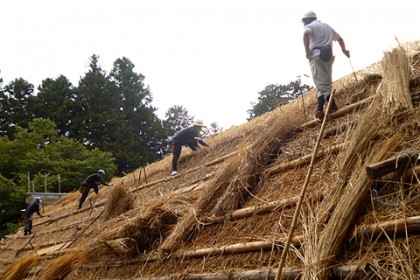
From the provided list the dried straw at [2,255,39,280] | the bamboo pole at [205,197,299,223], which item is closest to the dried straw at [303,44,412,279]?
the bamboo pole at [205,197,299,223]

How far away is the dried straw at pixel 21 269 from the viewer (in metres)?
6.90

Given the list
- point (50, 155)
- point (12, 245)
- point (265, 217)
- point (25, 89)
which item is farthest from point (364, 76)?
point (25, 89)

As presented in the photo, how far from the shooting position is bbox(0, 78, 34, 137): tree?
29252 millimetres

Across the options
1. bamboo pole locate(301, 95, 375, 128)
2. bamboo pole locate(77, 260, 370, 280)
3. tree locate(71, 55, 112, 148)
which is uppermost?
tree locate(71, 55, 112, 148)

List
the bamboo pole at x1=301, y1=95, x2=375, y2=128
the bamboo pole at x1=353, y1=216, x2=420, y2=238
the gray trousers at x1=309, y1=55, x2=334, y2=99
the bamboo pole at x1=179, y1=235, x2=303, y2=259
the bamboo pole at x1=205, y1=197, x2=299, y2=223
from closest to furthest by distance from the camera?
the bamboo pole at x1=353, y1=216, x2=420, y2=238
the bamboo pole at x1=179, y1=235, x2=303, y2=259
the bamboo pole at x1=205, y1=197, x2=299, y2=223
the bamboo pole at x1=301, y1=95, x2=375, y2=128
the gray trousers at x1=309, y1=55, x2=334, y2=99

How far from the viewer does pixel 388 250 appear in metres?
2.11

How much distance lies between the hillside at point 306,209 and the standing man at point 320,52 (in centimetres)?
27

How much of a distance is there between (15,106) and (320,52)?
30.5 meters

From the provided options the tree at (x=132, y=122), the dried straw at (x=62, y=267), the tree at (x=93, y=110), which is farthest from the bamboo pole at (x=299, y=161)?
the tree at (x=93, y=110)

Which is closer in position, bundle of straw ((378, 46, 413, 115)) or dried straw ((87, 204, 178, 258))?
bundle of straw ((378, 46, 413, 115))

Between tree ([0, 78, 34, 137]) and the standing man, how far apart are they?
28854 millimetres

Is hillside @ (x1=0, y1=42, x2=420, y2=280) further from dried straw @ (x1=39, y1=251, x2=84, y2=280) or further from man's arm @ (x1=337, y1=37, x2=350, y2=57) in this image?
man's arm @ (x1=337, y1=37, x2=350, y2=57)

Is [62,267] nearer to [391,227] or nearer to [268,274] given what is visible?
[268,274]

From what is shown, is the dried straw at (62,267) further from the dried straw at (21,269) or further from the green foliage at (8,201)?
the green foliage at (8,201)
